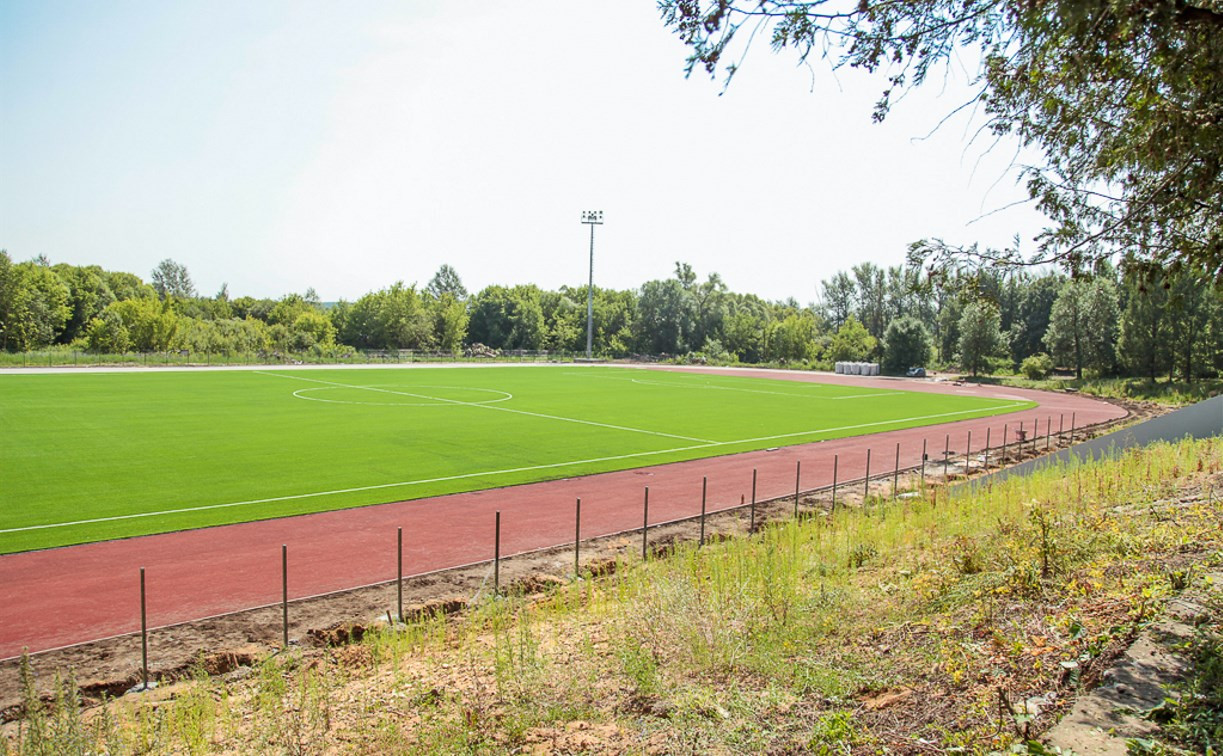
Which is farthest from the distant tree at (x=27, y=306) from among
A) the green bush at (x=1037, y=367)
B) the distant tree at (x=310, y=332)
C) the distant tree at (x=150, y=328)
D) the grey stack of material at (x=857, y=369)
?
the green bush at (x=1037, y=367)

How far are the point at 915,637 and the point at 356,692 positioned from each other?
5.31 meters

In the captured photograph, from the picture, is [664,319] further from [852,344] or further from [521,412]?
[521,412]

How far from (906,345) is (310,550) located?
256 ft

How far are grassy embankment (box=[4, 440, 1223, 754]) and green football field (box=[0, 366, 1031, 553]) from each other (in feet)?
29.0

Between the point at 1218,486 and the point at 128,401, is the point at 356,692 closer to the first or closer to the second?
the point at 1218,486

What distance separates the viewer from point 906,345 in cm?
8106

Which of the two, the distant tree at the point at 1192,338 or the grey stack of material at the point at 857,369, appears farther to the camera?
the grey stack of material at the point at 857,369

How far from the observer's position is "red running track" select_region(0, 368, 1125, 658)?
10.2 m

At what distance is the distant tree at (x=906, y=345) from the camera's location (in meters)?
80.8

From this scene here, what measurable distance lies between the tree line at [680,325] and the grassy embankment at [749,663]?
139 feet

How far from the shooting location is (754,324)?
108125mm

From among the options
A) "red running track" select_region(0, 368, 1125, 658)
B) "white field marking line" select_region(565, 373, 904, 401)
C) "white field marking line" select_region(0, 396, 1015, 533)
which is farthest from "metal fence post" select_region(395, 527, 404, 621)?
"white field marking line" select_region(565, 373, 904, 401)

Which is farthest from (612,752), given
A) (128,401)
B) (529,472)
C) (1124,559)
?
(128,401)

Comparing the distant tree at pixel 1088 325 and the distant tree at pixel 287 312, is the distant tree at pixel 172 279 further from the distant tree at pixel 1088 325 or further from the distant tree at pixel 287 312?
the distant tree at pixel 1088 325
